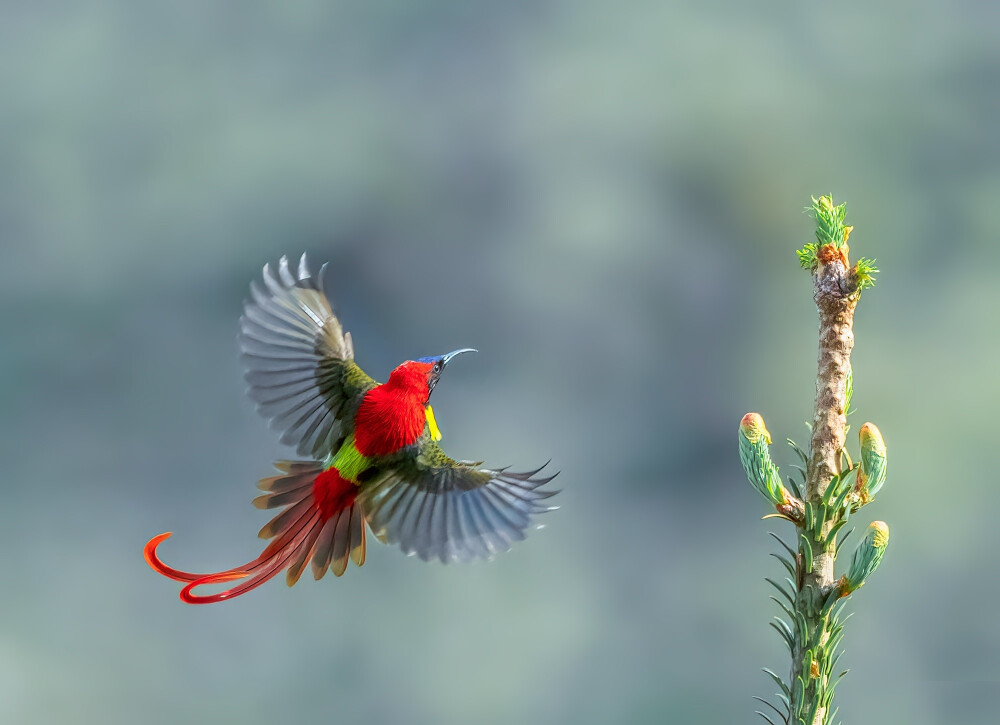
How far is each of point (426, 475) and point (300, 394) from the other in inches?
8.0

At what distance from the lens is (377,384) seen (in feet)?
3.78

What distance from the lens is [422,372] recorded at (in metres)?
1.05

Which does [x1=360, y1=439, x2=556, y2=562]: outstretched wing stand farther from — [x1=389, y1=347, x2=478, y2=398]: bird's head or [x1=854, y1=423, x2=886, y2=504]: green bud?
[x1=854, y1=423, x2=886, y2=504]: green bud

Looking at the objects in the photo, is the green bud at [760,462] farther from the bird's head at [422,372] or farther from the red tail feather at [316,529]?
the red tail feather at [316,529]

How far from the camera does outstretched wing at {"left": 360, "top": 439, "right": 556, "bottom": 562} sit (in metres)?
1.06

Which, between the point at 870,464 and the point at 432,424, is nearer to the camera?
the point at 870,464

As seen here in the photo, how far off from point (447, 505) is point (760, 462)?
0.43 metres

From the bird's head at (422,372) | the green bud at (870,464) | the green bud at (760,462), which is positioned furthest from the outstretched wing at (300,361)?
the green bud at (870,464)

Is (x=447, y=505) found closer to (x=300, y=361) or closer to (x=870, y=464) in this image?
(x=300, y=361)

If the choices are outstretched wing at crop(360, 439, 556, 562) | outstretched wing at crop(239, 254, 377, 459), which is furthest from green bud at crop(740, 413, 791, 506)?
outstretched wing at crop(239, 254, 377, 459)

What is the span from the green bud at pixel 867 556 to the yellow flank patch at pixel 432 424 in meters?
0.52

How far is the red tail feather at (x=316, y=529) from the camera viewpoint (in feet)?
3.39

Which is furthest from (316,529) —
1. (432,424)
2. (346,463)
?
(432,424)

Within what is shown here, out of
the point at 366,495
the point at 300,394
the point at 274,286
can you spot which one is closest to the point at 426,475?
the point at 366,495
